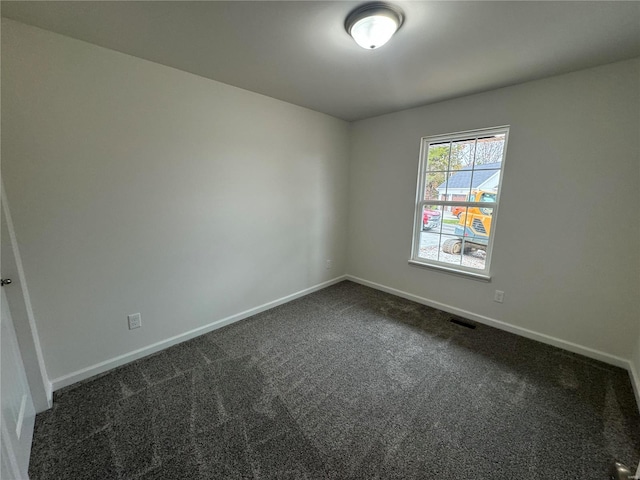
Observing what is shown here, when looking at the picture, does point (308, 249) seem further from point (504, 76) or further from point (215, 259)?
point (504, 76)

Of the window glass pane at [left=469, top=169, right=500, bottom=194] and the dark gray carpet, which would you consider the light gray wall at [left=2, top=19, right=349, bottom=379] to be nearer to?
the dark gray carpet

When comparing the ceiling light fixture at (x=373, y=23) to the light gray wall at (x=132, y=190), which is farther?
the light gray wall at (x=132, y=190)

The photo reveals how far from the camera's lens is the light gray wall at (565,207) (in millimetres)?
1941

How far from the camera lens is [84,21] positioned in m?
1.49

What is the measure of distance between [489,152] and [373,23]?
188cm

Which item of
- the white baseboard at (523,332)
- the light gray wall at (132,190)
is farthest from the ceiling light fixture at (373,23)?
the white baseboard at (523,332)

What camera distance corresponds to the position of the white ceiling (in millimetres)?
1385

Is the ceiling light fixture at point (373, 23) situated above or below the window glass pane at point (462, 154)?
above

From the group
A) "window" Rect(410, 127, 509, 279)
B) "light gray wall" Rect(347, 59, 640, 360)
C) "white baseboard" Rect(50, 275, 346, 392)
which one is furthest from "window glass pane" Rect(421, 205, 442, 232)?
"white baseboard" Rect(50, 275, 346, 392)

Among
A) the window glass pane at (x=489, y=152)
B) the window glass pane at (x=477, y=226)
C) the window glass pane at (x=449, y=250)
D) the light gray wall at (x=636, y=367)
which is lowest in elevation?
the light gray wall at (x=636, y=367)

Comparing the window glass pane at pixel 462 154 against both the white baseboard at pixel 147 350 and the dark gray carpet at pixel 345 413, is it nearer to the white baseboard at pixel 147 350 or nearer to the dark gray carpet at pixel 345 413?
the dark gray carpet at pixel 345 413

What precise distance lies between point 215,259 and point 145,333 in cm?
84

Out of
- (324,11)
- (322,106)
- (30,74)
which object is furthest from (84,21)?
(322,106)

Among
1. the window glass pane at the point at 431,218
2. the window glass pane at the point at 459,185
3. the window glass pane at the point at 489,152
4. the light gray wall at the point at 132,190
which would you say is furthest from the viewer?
the window glass pane at the point at 431,218
